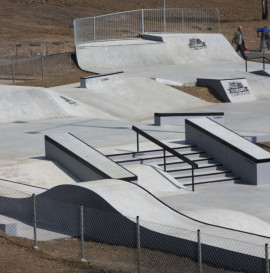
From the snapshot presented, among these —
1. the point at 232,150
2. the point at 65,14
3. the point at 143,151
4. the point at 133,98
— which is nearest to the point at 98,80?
the point at 133,98

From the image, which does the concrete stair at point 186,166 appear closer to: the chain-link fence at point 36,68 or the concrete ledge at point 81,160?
the concrete ledge at point 81,160

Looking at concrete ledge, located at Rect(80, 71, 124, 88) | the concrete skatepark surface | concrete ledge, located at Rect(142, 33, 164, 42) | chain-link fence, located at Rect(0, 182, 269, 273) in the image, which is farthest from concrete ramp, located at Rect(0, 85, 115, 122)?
concrete ledge, located at Rect(142, 33, 164, 42)

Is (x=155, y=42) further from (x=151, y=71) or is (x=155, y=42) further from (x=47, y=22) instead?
(x=47, y=22)

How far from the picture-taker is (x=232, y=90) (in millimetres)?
35938

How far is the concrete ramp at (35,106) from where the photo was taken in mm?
29672

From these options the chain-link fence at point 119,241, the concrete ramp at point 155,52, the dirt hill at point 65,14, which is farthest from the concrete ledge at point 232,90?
the chain-link fence at point 119,241

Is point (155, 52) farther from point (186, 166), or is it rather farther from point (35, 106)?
point (186, 166)

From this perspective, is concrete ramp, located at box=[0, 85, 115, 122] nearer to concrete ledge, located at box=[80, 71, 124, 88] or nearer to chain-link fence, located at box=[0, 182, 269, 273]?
concrete ledge, located at box=[80, 71, 124, 88]

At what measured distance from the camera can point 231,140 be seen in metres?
23.4

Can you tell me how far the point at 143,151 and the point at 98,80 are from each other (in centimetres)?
1179

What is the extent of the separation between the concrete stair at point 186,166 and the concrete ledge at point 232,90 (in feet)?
40.5

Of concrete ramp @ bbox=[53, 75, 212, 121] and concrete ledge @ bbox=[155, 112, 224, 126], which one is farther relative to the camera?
concrete ramp @ bbox=[53, 75, 212, 121]

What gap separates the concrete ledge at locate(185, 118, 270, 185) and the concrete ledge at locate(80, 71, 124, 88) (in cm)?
1013

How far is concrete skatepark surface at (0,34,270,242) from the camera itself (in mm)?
19591
